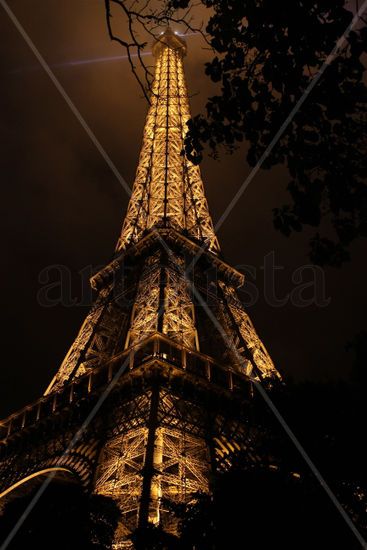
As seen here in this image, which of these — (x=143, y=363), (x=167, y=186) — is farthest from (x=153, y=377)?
(x=167, y=186)

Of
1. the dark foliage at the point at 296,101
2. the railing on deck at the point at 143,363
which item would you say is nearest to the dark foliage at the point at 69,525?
the railing on deck at the point at 143,363

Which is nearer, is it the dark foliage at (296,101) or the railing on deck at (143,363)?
the dark foliage at (296,101)

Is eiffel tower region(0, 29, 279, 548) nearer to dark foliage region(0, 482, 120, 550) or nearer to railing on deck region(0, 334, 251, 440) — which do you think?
railing on deck region(0, 334, 251, 440)

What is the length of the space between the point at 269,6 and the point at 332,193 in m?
2.38

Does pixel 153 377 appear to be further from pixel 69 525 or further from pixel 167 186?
pixel 167 186

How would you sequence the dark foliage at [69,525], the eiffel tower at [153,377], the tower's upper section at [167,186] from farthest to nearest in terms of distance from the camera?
the tower's upper section at [167,186], the eiffel tower at [153,377], the dark foliage at [69,525]

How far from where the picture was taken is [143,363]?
19031 mm

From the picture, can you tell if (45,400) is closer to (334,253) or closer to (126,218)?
(126,218)

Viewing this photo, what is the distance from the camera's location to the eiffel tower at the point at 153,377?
55.4 ft

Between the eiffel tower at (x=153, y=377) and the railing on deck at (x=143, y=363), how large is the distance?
0.16 ft

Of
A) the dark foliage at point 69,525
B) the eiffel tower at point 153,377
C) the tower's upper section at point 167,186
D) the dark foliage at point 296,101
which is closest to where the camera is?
the dark foliage at point 296,101

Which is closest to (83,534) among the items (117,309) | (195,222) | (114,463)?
(114,463)

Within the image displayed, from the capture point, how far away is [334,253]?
7215 millimetres

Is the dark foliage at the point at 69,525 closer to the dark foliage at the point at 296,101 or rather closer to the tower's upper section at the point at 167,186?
the dark foliage at the point at 296,101
